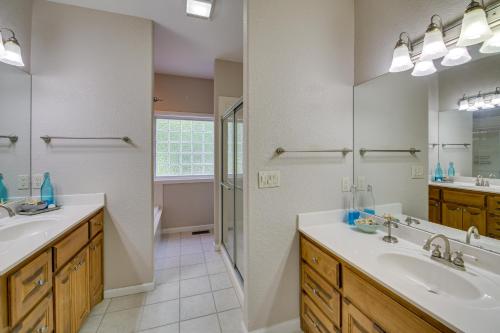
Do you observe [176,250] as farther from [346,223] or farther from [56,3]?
[56,3]

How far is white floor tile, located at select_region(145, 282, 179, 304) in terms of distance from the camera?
74.0 inches

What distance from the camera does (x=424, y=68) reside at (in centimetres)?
119

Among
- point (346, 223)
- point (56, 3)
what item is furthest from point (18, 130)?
point (346, 223)

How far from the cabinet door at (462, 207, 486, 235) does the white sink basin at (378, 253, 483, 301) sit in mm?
272

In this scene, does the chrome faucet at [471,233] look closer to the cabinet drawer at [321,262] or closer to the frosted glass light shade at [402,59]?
the cabinet drawer at [321,262]

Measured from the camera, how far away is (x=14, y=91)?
160 cm

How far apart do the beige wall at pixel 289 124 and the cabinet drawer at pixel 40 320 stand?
113cm

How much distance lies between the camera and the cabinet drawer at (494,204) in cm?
93

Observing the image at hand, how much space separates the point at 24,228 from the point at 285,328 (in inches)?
78.2

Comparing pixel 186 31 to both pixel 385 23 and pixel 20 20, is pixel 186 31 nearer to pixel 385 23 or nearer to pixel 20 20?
pixel 20 20

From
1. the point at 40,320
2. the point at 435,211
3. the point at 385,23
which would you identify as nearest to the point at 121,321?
the point at 40,320

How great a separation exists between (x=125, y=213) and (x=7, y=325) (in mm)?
1160

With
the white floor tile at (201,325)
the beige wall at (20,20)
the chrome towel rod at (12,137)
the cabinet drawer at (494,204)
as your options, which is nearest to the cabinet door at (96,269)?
the white floor tile at (201,325)

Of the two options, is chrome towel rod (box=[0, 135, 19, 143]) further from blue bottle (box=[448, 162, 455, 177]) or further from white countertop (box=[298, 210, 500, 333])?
blue bottle (box=[448, 162, 455, 177])
